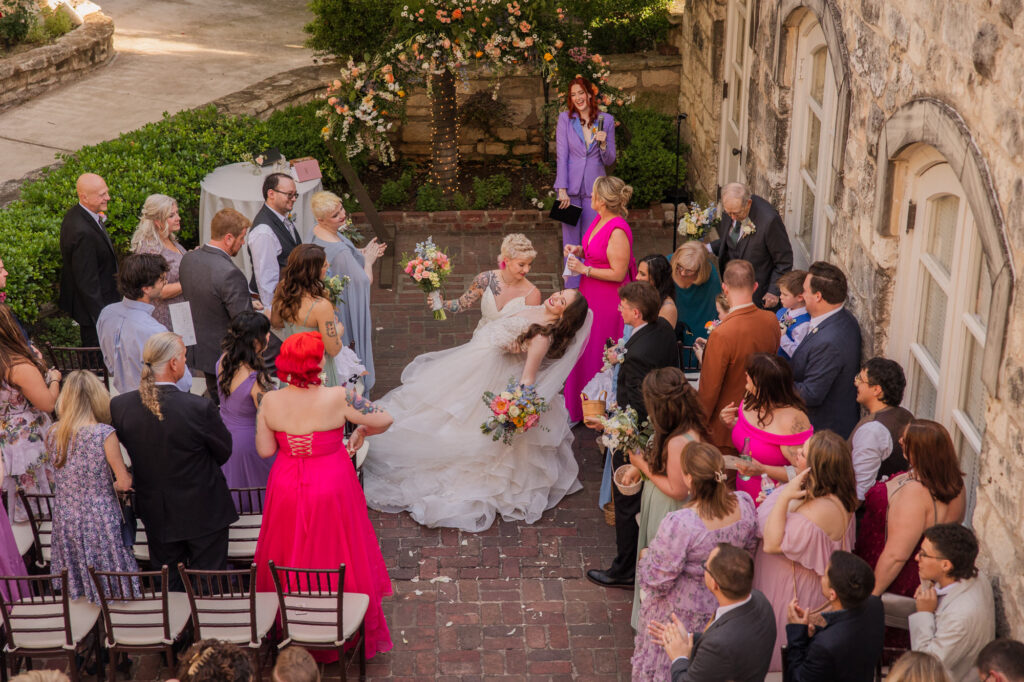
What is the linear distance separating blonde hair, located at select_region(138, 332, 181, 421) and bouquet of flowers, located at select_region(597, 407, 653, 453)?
2306 mm

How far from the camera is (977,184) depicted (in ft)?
14.6

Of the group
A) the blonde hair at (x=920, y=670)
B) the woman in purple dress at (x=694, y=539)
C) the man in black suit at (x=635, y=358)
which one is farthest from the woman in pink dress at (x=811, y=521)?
the man in black suit at (x=635, y=358)

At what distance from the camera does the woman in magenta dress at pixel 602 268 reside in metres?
7.72

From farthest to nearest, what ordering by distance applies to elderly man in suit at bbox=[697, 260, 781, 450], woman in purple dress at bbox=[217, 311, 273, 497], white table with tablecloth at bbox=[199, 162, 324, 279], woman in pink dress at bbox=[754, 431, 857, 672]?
1. white table with tablecloth at bbox=[199, 162, 324, 279]
2. elderly man in suit at bbox=[697, 260, 781, 450]
3. woman in purple dress at bbox=[217, 311, 273, 497]
4. woman in pink dress at bbox=[754, 431, 857, 672]

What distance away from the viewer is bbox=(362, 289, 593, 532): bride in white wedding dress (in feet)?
22.9

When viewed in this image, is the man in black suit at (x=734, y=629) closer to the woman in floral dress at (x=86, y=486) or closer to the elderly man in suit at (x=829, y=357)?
the elderly man in suit at (x=829, y=357)

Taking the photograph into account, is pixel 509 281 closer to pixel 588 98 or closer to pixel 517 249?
pixel 517 249

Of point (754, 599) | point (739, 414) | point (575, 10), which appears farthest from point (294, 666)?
point (575, 10)

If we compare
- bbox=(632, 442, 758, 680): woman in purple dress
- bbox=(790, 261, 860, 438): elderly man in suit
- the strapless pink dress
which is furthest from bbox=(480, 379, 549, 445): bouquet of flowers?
bbox=(632, 442, 758, 680): woman in purple dress

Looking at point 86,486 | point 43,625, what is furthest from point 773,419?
point 43,625

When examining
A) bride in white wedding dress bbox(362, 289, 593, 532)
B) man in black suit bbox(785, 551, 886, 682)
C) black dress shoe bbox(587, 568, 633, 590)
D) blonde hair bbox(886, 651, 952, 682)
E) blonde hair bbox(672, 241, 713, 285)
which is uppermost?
blonde hair bbox(672, 241, 713, 285)

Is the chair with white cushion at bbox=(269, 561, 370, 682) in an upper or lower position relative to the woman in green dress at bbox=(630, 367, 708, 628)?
lower

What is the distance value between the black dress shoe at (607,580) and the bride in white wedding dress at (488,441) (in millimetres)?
742

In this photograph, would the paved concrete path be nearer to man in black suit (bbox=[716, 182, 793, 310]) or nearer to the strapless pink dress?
the strapless pink dress
